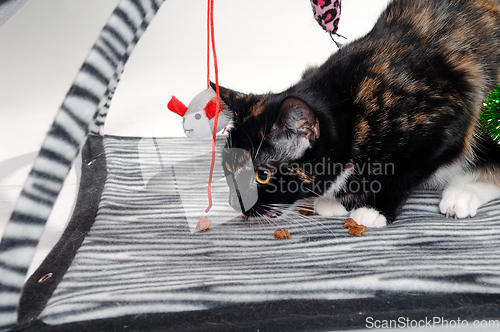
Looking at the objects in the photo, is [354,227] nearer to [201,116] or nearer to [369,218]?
[369,218]

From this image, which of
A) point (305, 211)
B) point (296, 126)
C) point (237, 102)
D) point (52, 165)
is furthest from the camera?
point (305, 211)

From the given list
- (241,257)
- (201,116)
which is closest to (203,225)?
(241,257)

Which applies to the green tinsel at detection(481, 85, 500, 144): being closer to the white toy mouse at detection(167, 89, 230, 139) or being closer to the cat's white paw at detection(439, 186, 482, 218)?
the cat's white paw at detection(439, 186, 482, 218)

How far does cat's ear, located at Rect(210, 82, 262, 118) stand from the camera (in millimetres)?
896

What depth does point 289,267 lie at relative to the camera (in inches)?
29.0

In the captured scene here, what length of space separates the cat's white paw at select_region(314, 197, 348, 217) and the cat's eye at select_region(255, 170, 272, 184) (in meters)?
0.21

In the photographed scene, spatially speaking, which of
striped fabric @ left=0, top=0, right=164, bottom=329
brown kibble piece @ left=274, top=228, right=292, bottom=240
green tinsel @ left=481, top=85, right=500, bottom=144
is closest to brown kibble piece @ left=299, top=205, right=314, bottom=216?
brown kibble piece @ left=274, top=228, right=292, bottom=240

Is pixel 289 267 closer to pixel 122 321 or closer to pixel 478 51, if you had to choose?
pixel 122 321

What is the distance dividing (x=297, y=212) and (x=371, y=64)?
0.40 m

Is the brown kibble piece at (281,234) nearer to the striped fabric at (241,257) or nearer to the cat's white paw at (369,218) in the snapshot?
the striped fabric at (241,257)

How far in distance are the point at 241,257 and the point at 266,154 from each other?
0.23 metres

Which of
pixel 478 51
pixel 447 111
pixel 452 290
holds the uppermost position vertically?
pixel 478 51

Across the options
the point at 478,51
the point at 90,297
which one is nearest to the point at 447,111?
the point at 478,51

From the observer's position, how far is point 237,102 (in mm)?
911
